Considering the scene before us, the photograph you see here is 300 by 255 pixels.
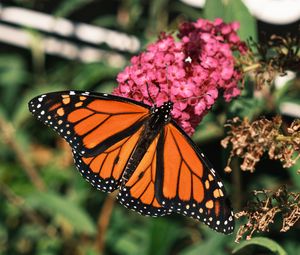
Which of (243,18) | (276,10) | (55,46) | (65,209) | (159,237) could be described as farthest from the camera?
(55,46)

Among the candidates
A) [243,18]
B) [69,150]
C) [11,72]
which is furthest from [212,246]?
[11,72]

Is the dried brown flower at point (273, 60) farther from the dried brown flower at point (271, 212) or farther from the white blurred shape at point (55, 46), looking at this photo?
the white blurred shape at point (55, 46)

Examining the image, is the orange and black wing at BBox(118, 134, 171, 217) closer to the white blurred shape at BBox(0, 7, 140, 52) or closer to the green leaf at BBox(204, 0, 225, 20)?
the green leaf at BBox(204, 0, 225, 20)

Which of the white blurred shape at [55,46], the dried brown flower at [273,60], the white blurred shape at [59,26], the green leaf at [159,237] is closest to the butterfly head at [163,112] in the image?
the dried brown flower at [273,60]

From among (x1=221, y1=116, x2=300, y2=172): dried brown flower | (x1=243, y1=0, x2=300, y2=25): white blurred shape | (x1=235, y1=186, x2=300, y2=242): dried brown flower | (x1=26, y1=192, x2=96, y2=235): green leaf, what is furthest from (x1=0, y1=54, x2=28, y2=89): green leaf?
(x1=235, y1=186, x2=300, y2=242): dried brown flower

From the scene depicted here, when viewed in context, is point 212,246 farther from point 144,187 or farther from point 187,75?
point 187,75

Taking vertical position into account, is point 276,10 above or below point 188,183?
above
